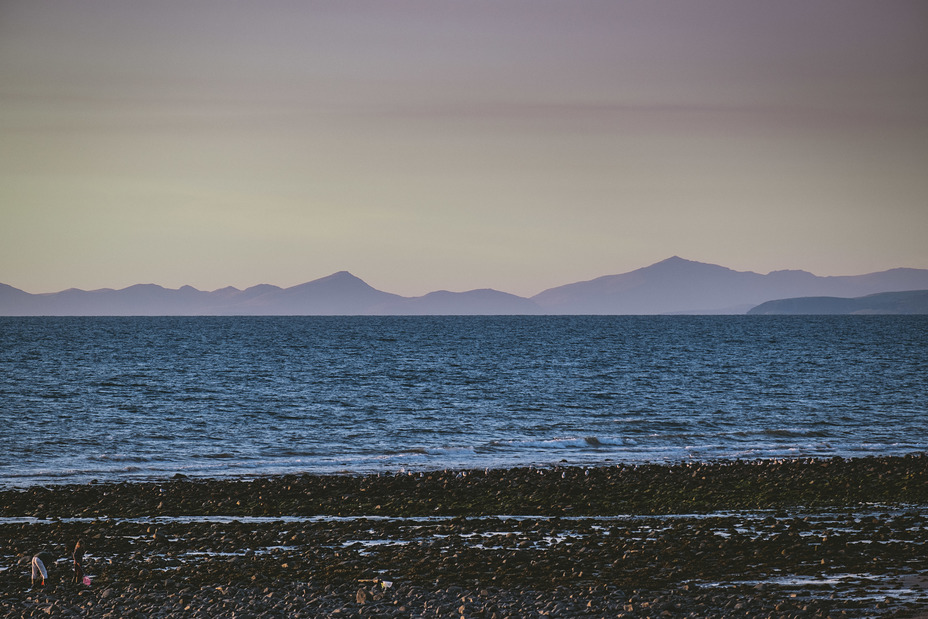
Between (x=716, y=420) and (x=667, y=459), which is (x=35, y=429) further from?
(x=716, y=420)

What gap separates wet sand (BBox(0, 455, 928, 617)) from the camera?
1359 centimetres

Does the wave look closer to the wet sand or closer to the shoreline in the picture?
the shoreline

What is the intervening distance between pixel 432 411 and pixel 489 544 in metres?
27.7

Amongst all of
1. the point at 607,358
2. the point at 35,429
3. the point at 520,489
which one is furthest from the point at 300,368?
the point at 520,489

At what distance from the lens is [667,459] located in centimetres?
3052

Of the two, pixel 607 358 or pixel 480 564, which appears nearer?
pixel 480 564

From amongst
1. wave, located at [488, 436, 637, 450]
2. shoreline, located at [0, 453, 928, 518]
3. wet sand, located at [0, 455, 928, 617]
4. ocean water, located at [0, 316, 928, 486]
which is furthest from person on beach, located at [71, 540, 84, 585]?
wave, located at [488, 436, 637, 450]

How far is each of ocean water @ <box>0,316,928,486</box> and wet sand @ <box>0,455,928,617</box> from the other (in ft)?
16.7

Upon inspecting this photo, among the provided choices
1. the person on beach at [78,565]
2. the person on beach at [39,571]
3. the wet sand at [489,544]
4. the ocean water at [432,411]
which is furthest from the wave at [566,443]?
the person on beach at [39,571]

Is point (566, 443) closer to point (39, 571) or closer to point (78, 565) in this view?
point (78, 565)

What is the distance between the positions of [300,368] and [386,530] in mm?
55583

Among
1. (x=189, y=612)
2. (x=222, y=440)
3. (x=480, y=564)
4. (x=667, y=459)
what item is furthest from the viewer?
(x=222, y=440)

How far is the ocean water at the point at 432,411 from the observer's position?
31.3 m

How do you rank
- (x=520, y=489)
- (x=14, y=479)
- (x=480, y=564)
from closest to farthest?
(x=480, y=564) < (x=520, y=489) < (x=14, y=479)
